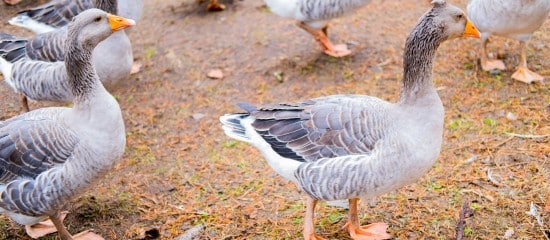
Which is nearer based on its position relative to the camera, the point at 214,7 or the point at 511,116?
the point at 511,116

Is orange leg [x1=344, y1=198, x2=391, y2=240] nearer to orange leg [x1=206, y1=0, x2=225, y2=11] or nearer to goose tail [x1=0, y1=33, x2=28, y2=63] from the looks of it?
goose tail [x1=0, y1=33, x2=28, y2=63]

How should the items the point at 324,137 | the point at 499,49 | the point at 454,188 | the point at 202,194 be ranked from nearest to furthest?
the point at 324,137, the point at 454,188, the point at 202,194, the point at 499,49

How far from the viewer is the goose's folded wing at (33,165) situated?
401 cm

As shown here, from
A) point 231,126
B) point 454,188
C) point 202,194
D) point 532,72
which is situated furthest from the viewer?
point 532,72

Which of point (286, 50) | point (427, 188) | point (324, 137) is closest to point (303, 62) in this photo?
point (286, 50)

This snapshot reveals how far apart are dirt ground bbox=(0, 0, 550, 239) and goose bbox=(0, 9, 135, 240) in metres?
0.61

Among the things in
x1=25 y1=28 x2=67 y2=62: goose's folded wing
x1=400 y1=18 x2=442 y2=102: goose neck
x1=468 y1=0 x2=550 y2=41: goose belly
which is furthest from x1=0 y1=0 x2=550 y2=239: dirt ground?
x1=400 y1=18 x2=442 y2=102: goose neck

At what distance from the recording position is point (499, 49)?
665 centimetres

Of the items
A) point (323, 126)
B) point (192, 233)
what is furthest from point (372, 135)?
point (192, 233)

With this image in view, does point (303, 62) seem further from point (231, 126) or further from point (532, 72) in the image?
point (231, 126)

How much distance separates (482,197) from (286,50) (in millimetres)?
3423

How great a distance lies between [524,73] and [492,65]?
37 centimetres

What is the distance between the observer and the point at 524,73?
5.93 meters

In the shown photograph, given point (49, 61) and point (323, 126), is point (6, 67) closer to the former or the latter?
point (49, 61)
